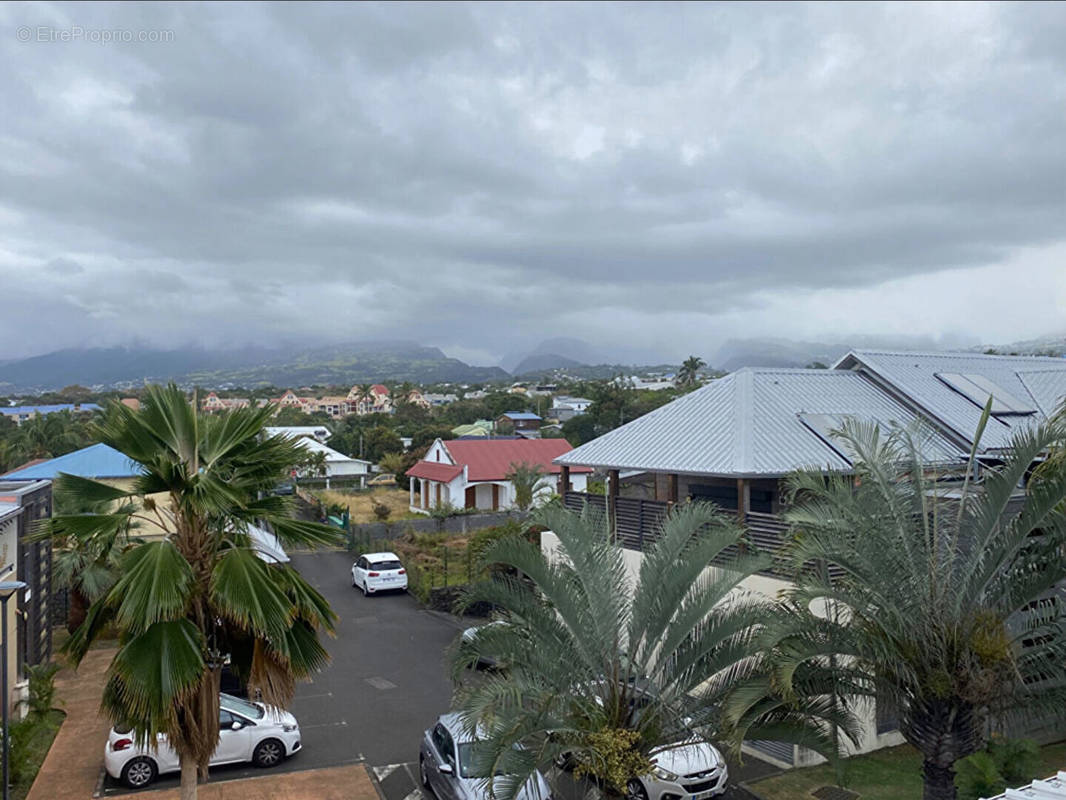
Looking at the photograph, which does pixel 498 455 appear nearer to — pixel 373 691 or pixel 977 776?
pixel 373 691

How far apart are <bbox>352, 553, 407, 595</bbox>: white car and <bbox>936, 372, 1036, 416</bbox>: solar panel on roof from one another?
685 inches

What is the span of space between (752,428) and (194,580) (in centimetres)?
1215

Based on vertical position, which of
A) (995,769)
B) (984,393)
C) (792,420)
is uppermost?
(984,393)

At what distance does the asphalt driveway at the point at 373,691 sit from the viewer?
1457 centimetres

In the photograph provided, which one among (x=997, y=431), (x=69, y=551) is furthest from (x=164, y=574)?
(x=997, y=431)

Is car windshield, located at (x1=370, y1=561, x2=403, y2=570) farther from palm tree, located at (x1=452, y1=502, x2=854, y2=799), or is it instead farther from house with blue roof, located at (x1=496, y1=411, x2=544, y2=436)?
house with blue roof, located at (x1=496, y1=411, x2=544, y2=436)

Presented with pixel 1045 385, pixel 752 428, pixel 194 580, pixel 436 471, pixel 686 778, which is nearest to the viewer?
pixel 194 580

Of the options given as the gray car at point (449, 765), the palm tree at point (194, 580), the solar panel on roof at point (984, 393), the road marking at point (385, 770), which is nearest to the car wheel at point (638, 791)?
the gray car at point (449, 765)

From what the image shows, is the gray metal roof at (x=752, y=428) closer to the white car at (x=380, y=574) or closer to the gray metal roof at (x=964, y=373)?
the gray metal roof at (x=964, y=373)

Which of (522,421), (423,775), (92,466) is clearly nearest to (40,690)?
(423,775)

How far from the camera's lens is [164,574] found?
7.98 meters

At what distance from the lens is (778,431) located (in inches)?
693

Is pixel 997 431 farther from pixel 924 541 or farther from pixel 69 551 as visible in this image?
pixel 69 551

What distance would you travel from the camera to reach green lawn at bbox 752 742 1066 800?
12.6m
